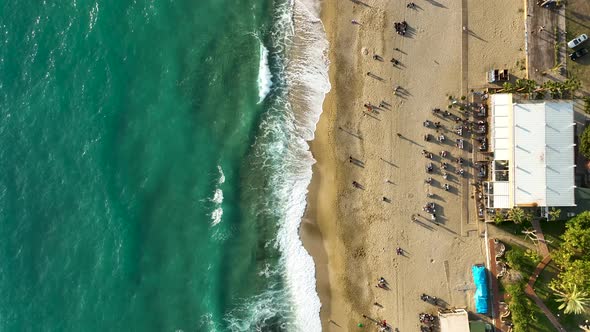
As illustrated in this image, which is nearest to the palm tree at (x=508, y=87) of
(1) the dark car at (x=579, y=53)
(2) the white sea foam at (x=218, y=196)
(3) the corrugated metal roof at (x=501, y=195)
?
(1) the dark car at (x=579, y=53)

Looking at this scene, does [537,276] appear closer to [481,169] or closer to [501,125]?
[481,169]

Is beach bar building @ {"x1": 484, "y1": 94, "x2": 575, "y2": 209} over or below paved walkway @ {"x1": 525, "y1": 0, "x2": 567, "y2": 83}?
below

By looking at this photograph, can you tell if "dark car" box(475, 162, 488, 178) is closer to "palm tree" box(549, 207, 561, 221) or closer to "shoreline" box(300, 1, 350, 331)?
"palm tree" box(549, 207, 561, 221)

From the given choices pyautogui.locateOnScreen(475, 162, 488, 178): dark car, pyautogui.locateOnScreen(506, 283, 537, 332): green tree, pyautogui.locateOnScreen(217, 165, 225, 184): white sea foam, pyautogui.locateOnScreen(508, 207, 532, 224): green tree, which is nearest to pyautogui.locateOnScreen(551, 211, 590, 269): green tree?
pyautogui.locateOnScreen(508, 207, 532, 224): green tree

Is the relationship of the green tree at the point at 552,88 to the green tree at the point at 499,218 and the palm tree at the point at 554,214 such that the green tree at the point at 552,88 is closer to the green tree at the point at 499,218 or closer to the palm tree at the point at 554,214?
the palm tree at the point at 554,214

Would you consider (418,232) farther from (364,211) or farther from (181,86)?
(181,86)
